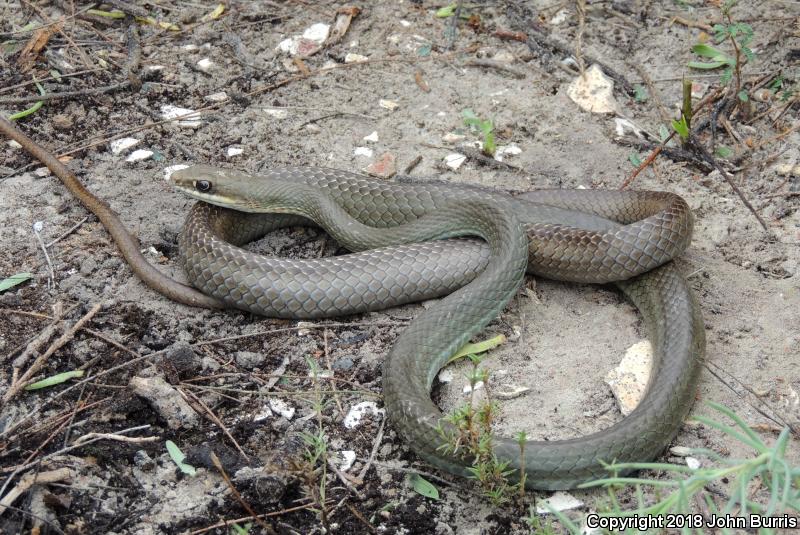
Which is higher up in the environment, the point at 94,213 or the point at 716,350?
the point at 94,213

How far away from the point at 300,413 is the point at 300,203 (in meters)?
1.87

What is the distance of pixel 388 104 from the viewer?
7348mm

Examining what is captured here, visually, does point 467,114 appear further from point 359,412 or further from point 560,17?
point 359,412

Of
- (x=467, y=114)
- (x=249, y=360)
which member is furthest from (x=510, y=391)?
(x=467, y=114)

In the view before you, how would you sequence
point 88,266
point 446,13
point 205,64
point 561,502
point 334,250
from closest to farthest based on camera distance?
point 561,502
point 88,266
point 334,250
point 205,64
point 446,13

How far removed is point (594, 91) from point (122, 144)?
4145mm

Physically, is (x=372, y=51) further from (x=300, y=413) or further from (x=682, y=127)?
(x=300, y=413)

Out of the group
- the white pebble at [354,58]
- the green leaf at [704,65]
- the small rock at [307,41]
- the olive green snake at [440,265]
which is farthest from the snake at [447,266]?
the green leaf at [704,65]

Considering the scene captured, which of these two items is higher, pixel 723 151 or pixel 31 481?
pixel 31 481

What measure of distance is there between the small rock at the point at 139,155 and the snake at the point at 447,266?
928 millimetres

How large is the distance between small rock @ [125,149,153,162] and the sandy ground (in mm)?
67

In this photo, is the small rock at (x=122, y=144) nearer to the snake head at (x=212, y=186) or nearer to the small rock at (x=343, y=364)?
the snake head at (x=212, y=186)

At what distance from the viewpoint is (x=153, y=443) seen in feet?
14.8

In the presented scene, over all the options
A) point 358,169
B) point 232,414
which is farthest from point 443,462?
point 358,169
